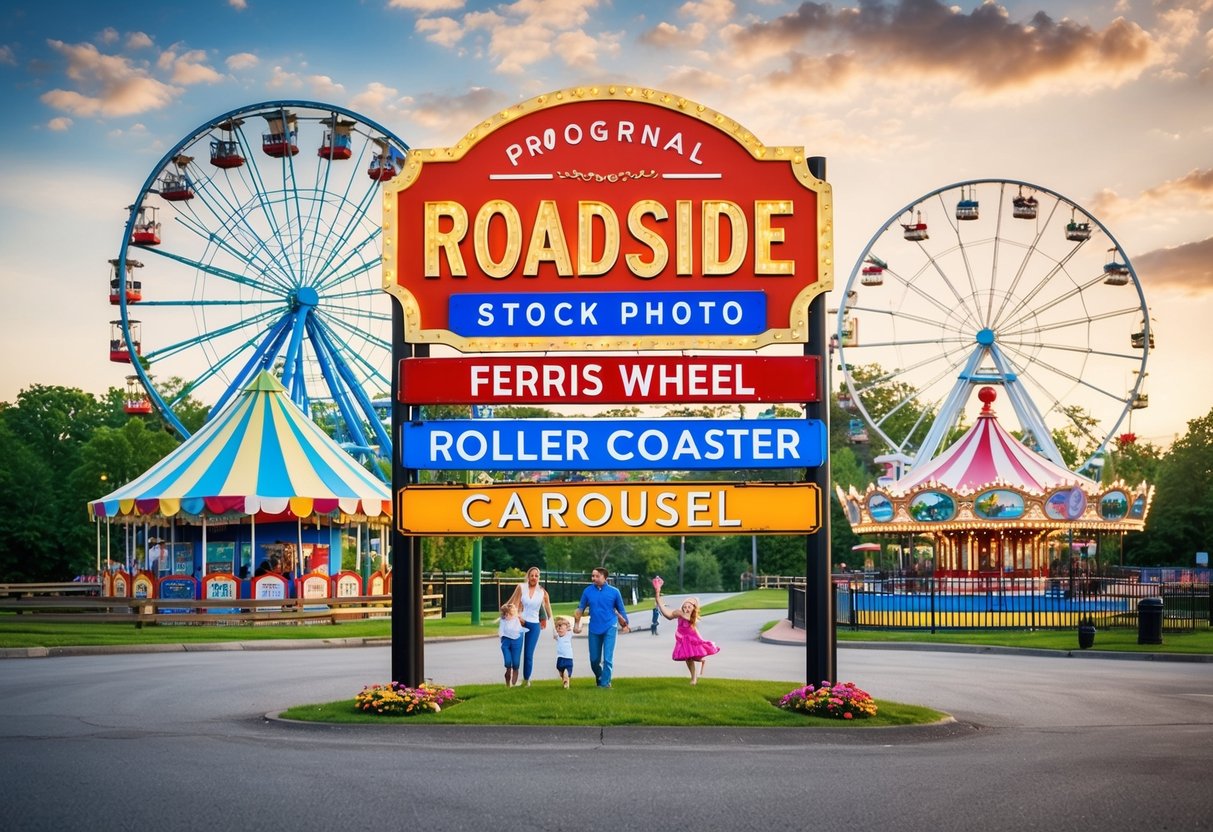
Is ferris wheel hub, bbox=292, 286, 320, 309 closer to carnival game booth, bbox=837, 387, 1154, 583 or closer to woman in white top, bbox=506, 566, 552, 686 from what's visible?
carnival game booth, bbox=837, 387, 1154, 583

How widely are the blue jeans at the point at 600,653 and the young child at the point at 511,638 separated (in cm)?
93

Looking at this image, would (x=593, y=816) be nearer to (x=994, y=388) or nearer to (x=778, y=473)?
(x=994, y=388)

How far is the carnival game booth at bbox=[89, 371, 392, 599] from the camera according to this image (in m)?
37.3

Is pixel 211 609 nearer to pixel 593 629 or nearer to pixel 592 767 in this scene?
pixel 593 629

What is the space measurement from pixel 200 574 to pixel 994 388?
28845mm

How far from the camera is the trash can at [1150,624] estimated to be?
29609 mm

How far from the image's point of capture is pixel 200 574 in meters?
40.0

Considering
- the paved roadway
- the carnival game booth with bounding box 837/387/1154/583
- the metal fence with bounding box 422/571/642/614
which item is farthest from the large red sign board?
the carnival game booth with bounding box 837/387/1154/583

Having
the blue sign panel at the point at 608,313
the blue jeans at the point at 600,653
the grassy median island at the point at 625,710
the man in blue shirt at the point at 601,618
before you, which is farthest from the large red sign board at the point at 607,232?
the grassy median island at the point at 625,710

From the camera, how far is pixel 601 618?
17438 mm

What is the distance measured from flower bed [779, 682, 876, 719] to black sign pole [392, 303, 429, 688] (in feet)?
13.9

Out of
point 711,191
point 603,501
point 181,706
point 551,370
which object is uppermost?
point 711,191

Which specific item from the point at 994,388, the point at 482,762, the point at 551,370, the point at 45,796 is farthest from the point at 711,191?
the point at 994,388

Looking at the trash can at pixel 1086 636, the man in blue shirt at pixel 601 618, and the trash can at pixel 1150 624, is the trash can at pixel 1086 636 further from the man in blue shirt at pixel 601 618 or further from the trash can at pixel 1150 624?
the man in blue shirt at pixel 601 618
